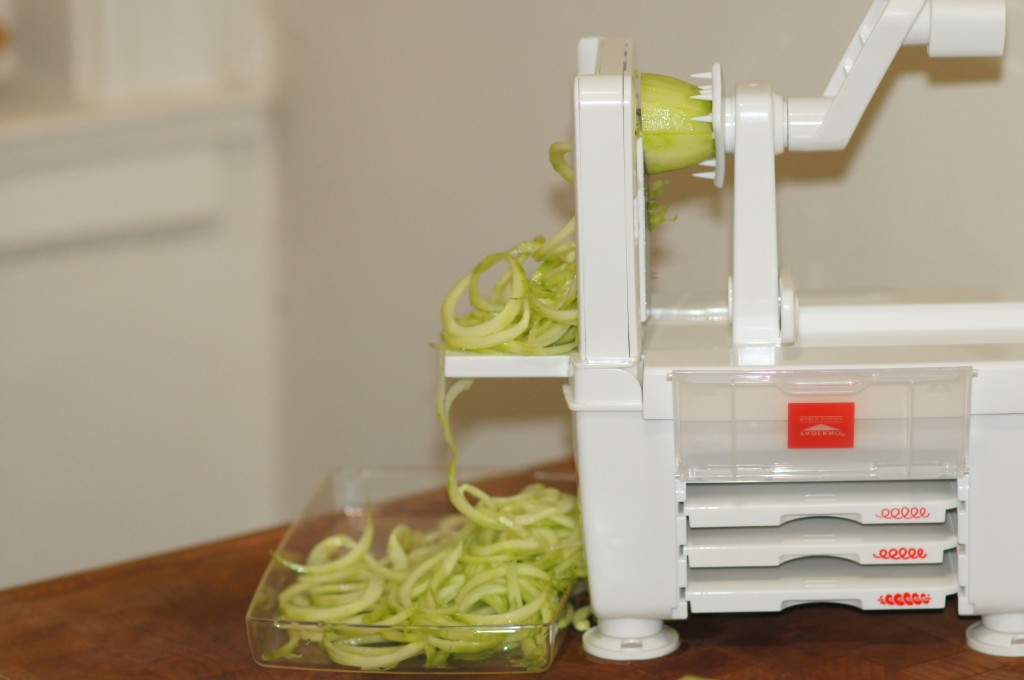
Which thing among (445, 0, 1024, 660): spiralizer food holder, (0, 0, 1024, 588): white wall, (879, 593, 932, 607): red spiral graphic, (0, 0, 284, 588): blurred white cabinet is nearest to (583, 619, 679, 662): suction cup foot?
(445, 0, 1024, 660): spiralizer food holder

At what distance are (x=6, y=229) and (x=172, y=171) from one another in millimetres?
247

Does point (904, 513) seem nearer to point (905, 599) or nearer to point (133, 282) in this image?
point (905, 599)

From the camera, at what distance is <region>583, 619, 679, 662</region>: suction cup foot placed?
842 mm

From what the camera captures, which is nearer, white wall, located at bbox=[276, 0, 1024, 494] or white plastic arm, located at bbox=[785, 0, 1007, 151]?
white plastic arm, located at bbox=[785, 0, 1007, 151]

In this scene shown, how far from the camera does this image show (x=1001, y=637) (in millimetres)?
826

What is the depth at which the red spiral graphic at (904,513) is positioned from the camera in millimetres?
793

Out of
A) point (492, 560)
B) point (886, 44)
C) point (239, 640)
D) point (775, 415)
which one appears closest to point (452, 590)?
point (492, 560)

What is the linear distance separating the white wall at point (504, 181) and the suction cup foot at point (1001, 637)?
0.30 meters

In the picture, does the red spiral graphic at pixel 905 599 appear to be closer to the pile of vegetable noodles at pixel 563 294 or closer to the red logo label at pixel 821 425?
the red logo label at pixel 821 425

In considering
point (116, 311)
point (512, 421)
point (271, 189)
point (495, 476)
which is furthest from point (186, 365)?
point (495, 476)

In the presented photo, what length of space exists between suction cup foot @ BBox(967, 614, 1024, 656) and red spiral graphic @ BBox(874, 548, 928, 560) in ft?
0.26

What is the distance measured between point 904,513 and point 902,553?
0.08 feet

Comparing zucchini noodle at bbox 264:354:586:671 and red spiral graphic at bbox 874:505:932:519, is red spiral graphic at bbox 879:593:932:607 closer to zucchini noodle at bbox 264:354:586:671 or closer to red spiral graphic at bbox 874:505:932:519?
red spiral graphic at bbox 874:505:932:519

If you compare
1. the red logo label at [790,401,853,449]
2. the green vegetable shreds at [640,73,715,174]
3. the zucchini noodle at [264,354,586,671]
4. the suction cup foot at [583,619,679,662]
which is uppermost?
the green vegetable shreds at [640,73,715,174]
